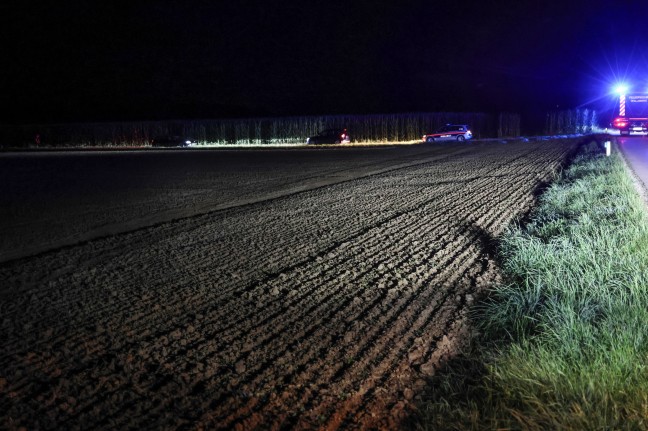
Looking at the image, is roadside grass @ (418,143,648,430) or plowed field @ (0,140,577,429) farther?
plowed field @ (0,140,577,429)

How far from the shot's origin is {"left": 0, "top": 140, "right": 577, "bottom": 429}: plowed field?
178 inches

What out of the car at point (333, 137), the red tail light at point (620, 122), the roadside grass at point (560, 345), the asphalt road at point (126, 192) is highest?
the red tail light at point (620, 122)

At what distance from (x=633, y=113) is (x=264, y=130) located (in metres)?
28.8


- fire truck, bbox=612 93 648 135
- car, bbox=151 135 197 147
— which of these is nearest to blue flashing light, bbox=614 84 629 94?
fire truck, bbox=612 93 648 135

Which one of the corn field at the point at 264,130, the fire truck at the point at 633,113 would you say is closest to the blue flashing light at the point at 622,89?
the fire truck at the point at 633,113

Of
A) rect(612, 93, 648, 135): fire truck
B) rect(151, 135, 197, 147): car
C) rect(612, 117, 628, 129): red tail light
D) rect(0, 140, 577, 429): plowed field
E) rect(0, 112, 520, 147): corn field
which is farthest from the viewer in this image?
rect(0, 112, 520, 147): corn field

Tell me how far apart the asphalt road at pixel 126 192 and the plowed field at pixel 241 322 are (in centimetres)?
123

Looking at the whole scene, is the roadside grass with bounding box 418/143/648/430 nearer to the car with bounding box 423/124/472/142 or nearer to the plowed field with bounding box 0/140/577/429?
the plowed field with bounding box 0/140/577/429

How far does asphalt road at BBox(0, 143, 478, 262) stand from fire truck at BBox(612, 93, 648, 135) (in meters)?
21.7

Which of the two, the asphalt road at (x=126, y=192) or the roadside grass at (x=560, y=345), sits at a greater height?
the roadside grass at (x=560, y=345)

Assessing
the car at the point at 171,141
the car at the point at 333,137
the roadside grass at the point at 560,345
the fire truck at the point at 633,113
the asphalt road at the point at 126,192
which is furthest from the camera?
the car at the point at 171,141

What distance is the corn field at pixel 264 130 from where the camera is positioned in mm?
53281

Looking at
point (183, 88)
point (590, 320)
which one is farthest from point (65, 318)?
point (183, 88)

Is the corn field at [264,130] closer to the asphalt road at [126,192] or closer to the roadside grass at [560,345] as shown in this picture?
the asphalt road at [126,192]
